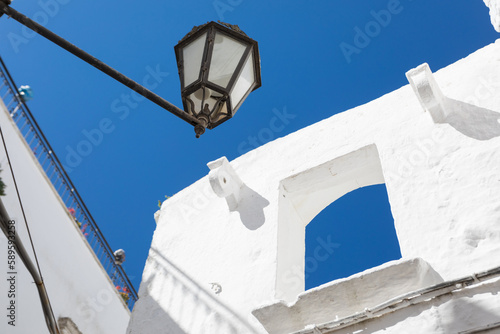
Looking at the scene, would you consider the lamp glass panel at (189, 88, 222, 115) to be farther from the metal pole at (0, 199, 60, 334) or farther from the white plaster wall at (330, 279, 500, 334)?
the white plaster wall at (330, 279, 500, 334)

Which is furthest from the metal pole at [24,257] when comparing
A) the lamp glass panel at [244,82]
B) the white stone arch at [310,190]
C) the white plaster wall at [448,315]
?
the white plaster wall at [448,315]

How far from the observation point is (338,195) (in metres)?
5.48

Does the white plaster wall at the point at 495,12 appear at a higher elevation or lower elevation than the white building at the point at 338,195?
higher

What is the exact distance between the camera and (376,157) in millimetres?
5016

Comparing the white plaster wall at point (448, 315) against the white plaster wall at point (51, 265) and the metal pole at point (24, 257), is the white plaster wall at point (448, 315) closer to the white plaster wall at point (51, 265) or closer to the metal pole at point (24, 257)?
the metal pole at point (24, 257)

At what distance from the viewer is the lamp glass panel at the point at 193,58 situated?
329cm

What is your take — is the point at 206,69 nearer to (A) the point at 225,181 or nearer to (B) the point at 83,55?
(B) the point at 83,55

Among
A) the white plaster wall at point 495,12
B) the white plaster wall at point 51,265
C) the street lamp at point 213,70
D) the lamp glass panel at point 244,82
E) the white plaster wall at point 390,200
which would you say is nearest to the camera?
the street lamp at point 213,70

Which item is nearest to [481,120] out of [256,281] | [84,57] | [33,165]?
[256,281]

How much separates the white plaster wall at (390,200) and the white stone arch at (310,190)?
4 cm

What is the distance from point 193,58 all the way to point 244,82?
36 cm

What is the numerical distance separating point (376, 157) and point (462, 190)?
3.81 ft

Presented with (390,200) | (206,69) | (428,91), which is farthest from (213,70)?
(428,91)

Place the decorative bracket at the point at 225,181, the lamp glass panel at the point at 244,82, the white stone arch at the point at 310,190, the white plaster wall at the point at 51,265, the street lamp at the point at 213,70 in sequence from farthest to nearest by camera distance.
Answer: the white plaster wall at the point at 51,265
the decorative bracket at the point at 225,181
the white stone arch at the point at 310,190
the lamp glass panel at the point at 244,82
the street lamp at the point at 213,70
